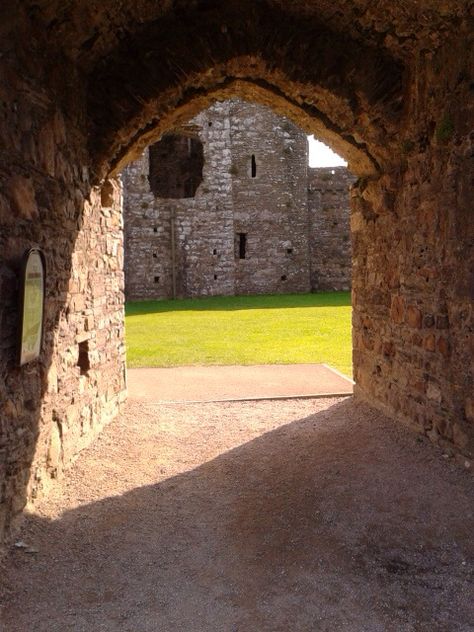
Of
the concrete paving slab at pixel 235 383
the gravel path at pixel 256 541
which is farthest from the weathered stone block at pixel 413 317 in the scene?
the concrete paving slab at pixel 235 383

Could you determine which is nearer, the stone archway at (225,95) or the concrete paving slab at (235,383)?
the stone archway at (225,95)

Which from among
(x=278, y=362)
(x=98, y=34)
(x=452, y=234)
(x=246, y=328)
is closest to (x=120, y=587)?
(x=452, y=234)

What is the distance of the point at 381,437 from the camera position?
5184 mm

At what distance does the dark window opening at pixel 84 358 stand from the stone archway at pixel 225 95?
0.30 feet

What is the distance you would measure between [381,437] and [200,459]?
1.59 metres

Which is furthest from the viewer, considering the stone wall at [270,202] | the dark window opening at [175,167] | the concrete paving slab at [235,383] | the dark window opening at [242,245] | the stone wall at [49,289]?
the dark window opening at [175,167]

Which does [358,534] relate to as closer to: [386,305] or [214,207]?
[386,305]

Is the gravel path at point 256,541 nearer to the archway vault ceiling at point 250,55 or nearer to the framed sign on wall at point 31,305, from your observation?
the framed sign on wall at point 31,305

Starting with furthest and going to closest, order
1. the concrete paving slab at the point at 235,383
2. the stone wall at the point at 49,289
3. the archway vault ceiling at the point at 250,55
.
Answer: the concrete paving slab at the point at 235,383
the archway vault ceiling at the point at 250,55
the stone wall at the point at 49,289

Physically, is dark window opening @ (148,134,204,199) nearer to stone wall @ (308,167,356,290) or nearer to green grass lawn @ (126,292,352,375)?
stone wall @ (308,167,356,290)

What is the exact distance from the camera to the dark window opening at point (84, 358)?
18.3 ft

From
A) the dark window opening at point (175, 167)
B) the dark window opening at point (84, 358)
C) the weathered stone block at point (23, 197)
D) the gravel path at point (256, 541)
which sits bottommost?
the gravel path at point (256, 541)

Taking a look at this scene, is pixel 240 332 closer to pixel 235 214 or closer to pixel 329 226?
pixel 235 214

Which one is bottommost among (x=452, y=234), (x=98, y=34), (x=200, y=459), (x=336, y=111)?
(x=200, y=459)
